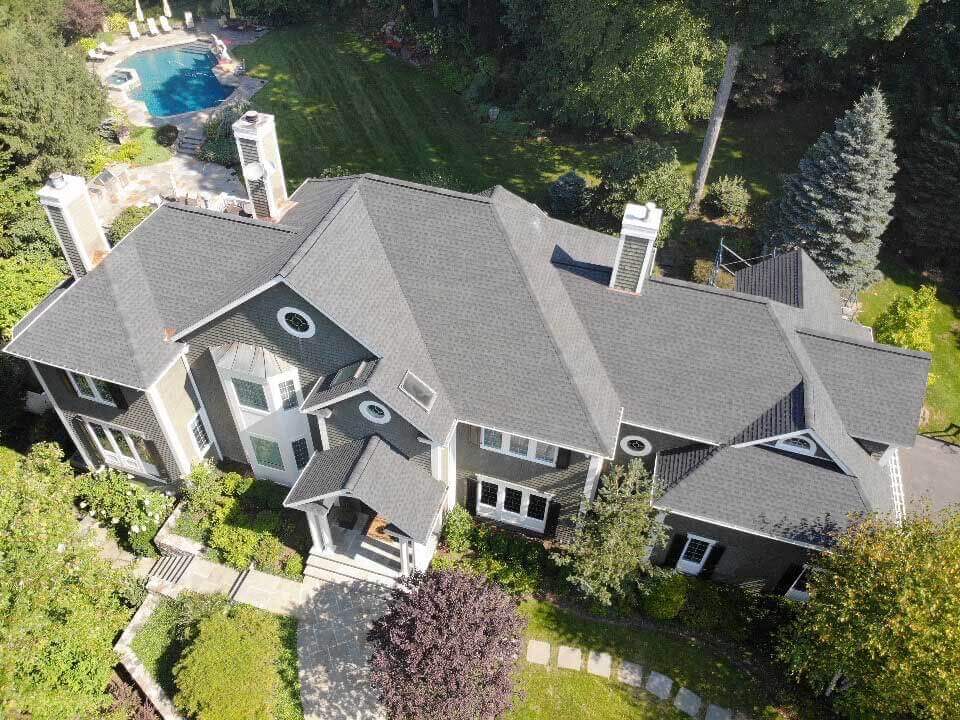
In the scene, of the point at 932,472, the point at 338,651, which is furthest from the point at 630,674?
the point at 932,472

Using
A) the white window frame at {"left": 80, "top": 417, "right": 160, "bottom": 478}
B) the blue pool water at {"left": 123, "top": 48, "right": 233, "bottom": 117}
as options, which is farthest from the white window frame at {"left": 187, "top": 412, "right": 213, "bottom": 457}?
the blue pool water at {"left": 123, "top": 48, "right": 233, "bottom": 117}

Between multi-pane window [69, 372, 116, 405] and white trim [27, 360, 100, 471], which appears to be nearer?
multi-pane window [69, 372, 116, 405]

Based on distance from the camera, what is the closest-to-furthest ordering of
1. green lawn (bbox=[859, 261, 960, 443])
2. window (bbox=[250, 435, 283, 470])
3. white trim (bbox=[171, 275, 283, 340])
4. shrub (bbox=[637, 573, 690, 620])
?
white trim (bbox=[171, 275, 283, 340]), shrub (bbox=[637, 573, 690, 620]), window (bbox=[250, 435, 283, 470]), green lawn (bbox=[859, 261, 960, 443])

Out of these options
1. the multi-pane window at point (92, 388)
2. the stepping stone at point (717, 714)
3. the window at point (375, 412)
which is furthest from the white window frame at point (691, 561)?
the multi-pane window at point (92, 388)

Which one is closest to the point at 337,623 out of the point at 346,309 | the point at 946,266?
the point at 346,309

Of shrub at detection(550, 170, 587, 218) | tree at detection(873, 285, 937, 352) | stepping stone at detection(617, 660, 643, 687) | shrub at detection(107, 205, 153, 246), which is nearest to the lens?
stepping stone at detection(617, 660, 643, 687)

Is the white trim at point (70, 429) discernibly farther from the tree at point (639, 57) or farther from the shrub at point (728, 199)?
the shrub at point (728, 199)

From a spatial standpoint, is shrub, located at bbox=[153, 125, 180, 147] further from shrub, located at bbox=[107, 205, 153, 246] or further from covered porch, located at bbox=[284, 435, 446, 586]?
covered porch, located at bbox=[284, 435, 446, 586]
